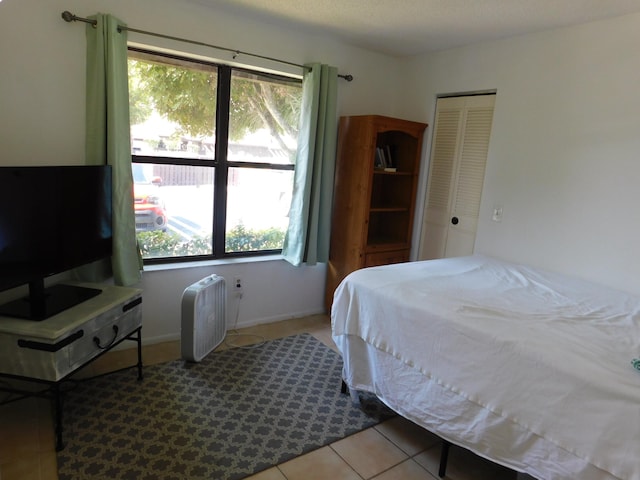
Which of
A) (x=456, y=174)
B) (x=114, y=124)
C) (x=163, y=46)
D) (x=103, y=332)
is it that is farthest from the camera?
(x=456, y=174)

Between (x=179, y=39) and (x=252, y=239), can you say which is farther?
(x=252, y=239)

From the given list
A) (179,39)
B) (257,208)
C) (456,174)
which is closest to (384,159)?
(456,174)

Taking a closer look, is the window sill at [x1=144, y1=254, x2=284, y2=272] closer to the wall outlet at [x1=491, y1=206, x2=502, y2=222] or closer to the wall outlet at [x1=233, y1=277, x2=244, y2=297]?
the wall outlet at [x1=233, y1=277, x2=244, y2=297]

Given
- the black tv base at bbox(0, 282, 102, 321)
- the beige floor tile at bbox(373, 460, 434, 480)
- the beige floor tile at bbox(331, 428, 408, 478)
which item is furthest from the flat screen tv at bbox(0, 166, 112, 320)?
the beige floor tile at bbox(373, 460, 434, 480)

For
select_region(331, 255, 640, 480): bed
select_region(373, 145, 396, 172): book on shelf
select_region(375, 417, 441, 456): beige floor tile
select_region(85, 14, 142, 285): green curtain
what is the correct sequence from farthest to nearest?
select_region(373, 145, 396, 172): book on shelf < select_region(85, 14, 142, 285): green curtain < select_region(375, 417, 441, 456): beige floor tile < select_region(331, 255, 640, 480): bed

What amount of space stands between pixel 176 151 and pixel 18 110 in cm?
92

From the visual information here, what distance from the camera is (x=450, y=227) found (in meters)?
3.51

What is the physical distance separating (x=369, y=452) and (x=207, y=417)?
858 millimetres

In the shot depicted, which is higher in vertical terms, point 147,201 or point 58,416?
point 147,201

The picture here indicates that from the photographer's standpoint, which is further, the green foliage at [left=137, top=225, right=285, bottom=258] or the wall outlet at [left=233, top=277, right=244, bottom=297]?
the wall outlet at [left=233, top=277, right=244, bottom=297]

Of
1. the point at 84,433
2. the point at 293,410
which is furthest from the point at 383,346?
the point at 84,433

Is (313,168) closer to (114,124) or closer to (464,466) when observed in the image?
(114,124)

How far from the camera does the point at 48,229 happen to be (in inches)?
80.7

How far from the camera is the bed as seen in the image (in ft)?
4.42
